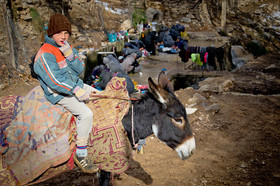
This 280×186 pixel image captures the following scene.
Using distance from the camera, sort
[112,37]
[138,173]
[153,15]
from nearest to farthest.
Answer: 1. [138,173]
2. [112,37]
3. [153,15]

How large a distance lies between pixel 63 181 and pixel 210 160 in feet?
9.19

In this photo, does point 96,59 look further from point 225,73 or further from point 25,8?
point 225,73

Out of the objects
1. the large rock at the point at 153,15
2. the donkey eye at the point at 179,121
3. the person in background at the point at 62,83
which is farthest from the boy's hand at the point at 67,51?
the large rock at the point at 153,15

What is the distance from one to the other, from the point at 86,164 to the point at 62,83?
3.08 ft

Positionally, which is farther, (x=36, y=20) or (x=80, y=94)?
(x=36, y=20)

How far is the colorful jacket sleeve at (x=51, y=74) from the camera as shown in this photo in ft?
7.48

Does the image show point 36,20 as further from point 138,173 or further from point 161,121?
point 161,121

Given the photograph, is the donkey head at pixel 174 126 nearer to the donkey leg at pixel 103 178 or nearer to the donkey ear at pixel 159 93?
the donkey ear at pixel 159 93

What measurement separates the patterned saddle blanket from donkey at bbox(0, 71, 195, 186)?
5 cm

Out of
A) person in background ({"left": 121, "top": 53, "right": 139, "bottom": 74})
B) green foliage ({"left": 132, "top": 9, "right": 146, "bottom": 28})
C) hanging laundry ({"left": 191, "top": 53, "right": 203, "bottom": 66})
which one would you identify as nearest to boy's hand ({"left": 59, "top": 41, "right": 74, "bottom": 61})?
person in background ({"left": 121, "top": 53, "right": 139, "bottom": 74})

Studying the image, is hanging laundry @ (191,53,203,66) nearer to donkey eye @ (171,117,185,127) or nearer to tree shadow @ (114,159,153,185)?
tree shadow @ (114,159,153,185)

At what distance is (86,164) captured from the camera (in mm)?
2400

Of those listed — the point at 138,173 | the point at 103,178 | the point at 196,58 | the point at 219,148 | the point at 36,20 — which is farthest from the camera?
the point at 196,58

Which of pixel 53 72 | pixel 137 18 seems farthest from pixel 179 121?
pixel 137 18
